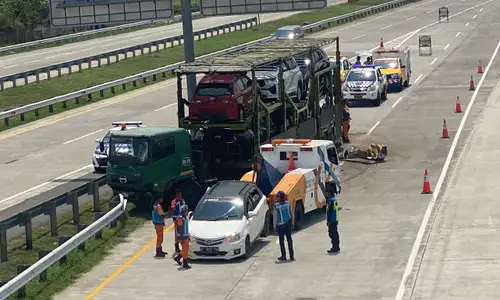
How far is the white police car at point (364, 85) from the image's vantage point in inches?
2031

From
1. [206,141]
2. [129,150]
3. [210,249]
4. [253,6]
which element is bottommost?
[210,249]

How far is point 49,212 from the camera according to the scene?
1095 inches

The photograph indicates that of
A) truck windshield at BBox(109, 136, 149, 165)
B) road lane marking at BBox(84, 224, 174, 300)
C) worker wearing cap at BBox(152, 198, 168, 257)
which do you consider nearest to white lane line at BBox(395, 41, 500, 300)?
worker wearing cap at BBox(152, 198, 168, 257)

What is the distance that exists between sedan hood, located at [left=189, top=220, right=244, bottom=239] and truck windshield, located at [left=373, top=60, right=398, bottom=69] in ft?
108

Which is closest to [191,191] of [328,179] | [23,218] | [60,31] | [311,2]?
[328,179]

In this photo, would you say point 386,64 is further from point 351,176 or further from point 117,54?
point 351,176

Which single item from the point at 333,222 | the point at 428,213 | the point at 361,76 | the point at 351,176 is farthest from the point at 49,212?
the point at 361,76

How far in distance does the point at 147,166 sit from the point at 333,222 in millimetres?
6782

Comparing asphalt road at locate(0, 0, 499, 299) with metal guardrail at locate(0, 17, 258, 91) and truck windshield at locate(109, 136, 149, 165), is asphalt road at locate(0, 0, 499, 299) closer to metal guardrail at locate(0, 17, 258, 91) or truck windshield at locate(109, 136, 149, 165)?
truck windshield at locate(109, 136, 149, 165)

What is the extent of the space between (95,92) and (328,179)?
1165 inches

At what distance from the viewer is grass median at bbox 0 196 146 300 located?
2362 cm

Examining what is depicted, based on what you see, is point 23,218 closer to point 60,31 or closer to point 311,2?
point 311,2

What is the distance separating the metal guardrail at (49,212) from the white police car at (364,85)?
21583 millimetres

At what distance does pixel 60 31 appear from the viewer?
99.9 meters
